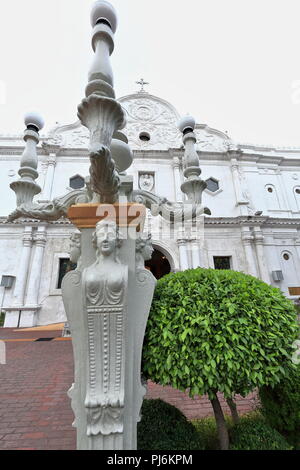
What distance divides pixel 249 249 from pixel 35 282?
10.9 meters

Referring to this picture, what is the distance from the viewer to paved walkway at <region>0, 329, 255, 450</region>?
2.37m

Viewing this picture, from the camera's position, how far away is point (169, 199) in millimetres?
12828

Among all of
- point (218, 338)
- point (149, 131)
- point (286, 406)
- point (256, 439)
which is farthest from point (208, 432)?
point (149, 131)

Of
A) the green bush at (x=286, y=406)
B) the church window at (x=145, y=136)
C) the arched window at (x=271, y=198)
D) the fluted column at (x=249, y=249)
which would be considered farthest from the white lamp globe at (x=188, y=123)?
the arched window at (x=271, y=198)

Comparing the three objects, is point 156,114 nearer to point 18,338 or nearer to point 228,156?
point 228,156

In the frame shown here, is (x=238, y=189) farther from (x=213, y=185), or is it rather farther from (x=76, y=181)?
(x=76, y=181)

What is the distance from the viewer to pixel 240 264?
1173 centimetres

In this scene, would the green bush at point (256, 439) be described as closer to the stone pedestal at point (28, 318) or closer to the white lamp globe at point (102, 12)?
the white lamp globe at point (102, 12)

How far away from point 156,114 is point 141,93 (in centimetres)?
186

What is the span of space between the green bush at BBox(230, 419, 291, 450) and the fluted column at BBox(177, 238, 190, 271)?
29.4 feet

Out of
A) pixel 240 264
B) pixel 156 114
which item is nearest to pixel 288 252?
pixel 240 264

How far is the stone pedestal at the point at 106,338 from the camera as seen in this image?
1.63m

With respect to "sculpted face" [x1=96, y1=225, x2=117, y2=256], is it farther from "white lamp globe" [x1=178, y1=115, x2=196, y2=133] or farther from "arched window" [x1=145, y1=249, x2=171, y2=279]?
"arched window" [x1=145, y1=249, x2=171, y2=279]

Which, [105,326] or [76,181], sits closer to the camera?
[105,326]
